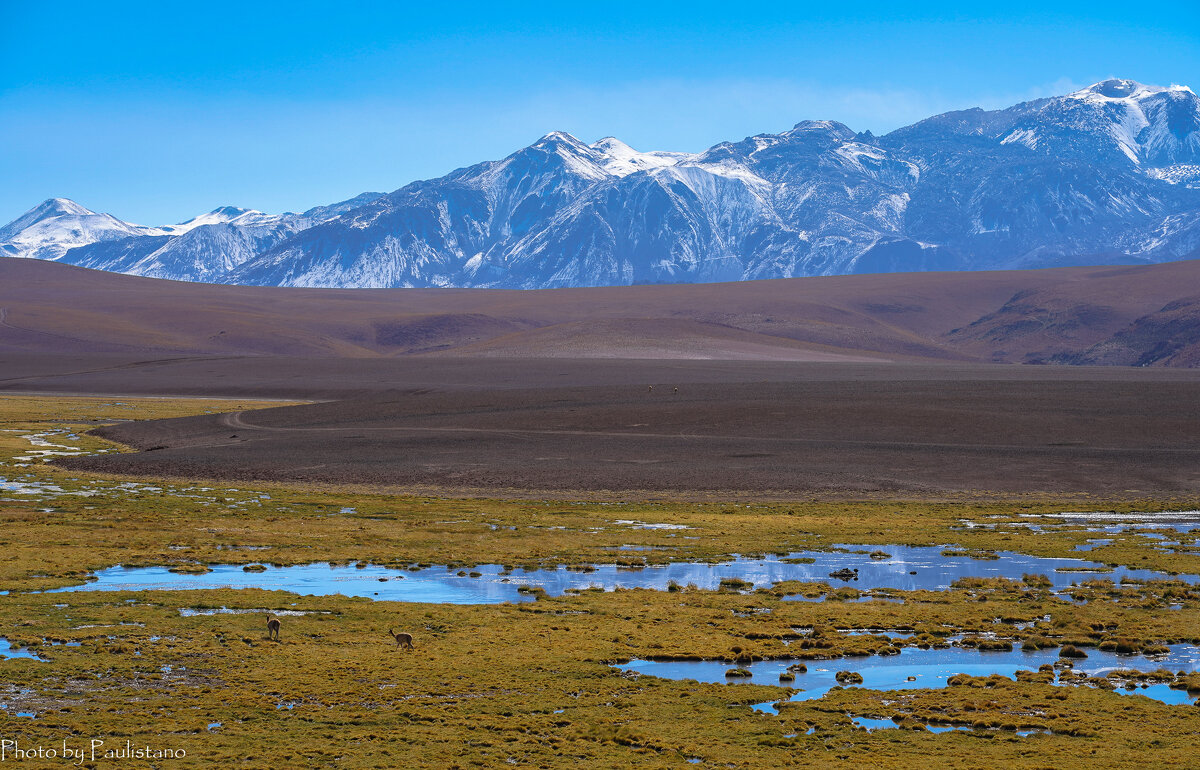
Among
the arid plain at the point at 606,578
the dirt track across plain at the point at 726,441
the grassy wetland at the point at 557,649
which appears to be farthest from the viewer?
the dirt track across plain at the point at 726,441

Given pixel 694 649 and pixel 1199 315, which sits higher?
pixel 1199 315

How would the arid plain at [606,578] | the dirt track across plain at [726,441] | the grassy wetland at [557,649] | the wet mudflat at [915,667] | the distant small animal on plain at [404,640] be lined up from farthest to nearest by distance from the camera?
the dirt track across plain at [726,441] → the distant small animal on plain at [404,640] → the wet mudflat at [915,667] → the arid plain at [606,578] → the grassy wetland at [557,649]

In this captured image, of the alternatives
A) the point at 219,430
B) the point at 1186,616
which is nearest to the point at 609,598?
the point at 1186,616

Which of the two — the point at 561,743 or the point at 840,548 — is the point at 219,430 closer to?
the point at 840,548

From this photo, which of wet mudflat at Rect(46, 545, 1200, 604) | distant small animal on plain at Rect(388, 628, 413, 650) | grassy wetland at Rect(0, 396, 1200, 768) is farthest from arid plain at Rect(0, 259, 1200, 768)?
distant small animal on plain at Rect(388, 628, 413, 650)

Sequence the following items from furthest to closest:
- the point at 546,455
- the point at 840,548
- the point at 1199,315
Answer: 1. the point at 1199,315
2. the point at 546,455
3. the point at 840,548

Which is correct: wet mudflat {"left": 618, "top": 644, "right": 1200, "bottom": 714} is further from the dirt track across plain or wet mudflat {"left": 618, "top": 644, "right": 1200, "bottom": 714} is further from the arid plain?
the dirt track across plain

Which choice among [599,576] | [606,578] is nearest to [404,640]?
[606,578]

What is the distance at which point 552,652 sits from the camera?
19.8 m

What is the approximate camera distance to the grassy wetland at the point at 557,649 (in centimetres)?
1503

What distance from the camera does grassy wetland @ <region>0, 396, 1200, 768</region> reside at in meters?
15.0

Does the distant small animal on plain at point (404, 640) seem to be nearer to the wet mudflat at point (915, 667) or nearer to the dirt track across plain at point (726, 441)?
the wet mudflat at point (915, 667)

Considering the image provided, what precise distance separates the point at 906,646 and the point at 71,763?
527 inches

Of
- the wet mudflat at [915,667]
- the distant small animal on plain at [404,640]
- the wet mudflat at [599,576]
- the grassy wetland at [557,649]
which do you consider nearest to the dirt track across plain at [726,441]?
the grassy wetland at [557,649]
